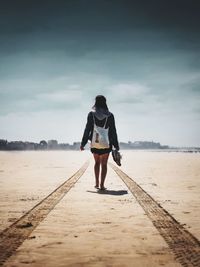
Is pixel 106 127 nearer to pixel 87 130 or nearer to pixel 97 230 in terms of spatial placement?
pixel 87 130

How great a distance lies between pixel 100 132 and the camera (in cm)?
898

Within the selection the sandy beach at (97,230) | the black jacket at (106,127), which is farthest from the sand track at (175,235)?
the black jacket at (106,127)

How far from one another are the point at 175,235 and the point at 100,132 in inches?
200

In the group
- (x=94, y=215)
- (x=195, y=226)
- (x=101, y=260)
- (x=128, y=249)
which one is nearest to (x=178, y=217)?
(x=195, y=226)

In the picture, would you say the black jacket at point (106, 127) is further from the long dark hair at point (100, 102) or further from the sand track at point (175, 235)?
the sand track at point (175, 235)

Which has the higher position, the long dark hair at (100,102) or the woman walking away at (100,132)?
the long dark hair at (100,102)

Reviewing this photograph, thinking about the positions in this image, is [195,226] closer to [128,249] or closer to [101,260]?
[128,249]

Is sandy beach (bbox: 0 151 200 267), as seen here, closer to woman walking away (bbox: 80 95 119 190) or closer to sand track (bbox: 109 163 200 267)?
sand track (bbox: 109 163 200 267)

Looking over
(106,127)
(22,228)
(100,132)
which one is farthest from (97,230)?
(106,127)

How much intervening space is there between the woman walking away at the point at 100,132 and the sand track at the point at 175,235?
8.57 ft

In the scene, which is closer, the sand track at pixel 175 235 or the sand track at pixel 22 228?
the sand track at pixel 175 235

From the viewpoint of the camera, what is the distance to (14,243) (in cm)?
375

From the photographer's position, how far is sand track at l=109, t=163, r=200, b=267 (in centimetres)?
325

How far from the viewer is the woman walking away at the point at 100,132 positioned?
8.93 metres
